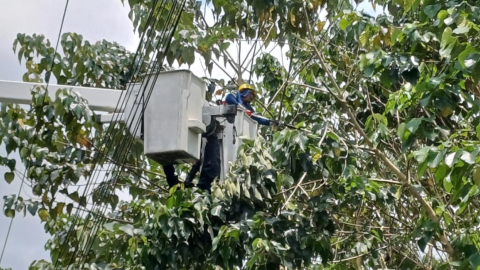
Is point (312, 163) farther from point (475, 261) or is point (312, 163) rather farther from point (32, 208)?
point (32, 208)

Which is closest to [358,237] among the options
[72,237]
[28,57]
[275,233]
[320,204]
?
[320,204]

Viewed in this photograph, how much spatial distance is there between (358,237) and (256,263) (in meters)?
1.69

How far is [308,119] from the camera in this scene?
658 cm

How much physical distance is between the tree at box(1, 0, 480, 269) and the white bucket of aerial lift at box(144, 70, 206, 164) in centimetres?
66

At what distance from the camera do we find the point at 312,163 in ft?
14.2

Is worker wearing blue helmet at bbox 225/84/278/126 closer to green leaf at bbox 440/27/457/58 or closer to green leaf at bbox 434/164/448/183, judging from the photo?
green leaf at bbox 440/27/457/58

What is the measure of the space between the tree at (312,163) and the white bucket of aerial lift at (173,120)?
66cm

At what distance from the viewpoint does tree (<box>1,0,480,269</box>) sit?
3582 mm

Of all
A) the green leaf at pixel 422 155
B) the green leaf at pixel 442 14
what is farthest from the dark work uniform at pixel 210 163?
the green leaf at pixel 442 14

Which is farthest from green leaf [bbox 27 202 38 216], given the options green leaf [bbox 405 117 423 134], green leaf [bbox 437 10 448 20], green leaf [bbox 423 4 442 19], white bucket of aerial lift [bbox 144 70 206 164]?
green leaf [bbox 437 10 448 20]

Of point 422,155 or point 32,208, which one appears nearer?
point 422,155

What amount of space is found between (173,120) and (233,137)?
0.75 m

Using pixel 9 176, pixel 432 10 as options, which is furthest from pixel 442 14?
pixel 9 176

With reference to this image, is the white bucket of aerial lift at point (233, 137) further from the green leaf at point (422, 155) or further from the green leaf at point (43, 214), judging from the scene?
the green leaf at point (43, 214)
